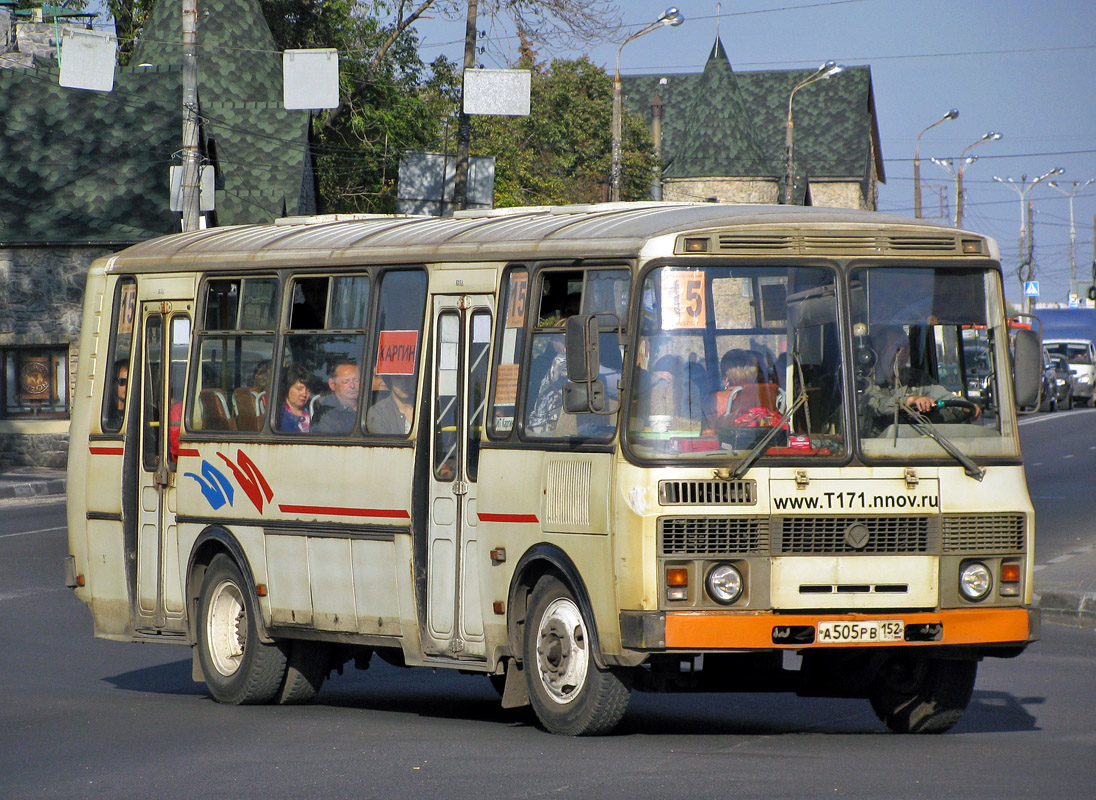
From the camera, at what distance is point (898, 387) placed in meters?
8.61

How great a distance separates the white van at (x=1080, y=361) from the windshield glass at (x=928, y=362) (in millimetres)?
52782

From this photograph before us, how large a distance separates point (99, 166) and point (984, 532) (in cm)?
3113

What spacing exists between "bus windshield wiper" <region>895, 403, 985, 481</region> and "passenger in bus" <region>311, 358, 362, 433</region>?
10.8ft

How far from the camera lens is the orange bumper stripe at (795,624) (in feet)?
26.6

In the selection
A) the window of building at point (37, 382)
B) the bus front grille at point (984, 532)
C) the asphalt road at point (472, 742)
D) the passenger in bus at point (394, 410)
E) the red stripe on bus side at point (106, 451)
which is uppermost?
the window of building at point (37, 382)

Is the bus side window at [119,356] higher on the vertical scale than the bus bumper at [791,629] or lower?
higher

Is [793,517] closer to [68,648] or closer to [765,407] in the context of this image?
[765,407]

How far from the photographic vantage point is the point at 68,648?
13.2 m

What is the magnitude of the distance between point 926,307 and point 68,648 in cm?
738

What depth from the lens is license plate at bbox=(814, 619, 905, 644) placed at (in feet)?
27.0

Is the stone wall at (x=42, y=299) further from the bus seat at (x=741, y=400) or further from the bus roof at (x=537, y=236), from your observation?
the bus seat at (x=741, y=400)

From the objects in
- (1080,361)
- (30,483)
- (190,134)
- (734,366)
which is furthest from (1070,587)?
(1080,361)

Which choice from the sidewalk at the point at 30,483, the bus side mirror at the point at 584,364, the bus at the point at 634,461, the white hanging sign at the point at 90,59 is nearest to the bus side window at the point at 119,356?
the bus at the point at 634,461

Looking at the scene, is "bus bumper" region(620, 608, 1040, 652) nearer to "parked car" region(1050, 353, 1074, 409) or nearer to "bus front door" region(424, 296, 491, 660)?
"bus front door" region(424, 296, 491, 660)
